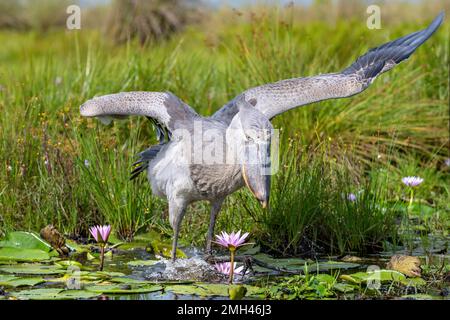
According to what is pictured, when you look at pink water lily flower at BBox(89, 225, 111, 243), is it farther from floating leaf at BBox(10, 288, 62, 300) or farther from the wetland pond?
floating leaf at BBox(10, 288, 62, 300)

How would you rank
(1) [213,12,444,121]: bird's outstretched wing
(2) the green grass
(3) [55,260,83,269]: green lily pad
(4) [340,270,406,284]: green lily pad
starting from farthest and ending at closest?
1. (2) the green grass
2. (1) [213,12,444,121]: bird's outstretched wing
3. (3) [55,260,83,269]: green lily pad
4. (4) [340,270,406,284]: green lily pad

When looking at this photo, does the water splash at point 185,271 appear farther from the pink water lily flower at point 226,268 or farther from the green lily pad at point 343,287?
the green lily pad at point 343,287

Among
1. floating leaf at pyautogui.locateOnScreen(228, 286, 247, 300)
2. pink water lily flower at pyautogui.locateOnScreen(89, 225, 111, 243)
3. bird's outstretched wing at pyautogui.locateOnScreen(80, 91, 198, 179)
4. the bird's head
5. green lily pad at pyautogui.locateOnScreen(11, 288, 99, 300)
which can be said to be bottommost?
green lily pad at pyautogui.locateOnScreen(11, 288, 99, 300)

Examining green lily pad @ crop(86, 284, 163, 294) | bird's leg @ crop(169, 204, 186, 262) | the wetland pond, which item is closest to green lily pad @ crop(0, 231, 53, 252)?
the wetland pond

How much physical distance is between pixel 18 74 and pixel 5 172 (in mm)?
3469

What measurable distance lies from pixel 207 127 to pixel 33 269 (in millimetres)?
1638

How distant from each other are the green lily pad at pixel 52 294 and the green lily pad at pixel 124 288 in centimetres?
8

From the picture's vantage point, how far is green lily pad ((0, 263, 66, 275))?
607cm

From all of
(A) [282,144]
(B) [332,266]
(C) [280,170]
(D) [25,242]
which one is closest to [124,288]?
(D) [25,242]

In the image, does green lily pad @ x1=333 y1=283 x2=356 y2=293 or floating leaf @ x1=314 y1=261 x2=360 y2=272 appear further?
floating leaf @ x1=314 y1=261 x2=360 y2=272

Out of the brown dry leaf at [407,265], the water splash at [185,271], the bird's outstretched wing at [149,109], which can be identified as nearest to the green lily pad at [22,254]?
the water splash at [185,271]

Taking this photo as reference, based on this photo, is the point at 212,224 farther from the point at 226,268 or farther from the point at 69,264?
the point at 69,264

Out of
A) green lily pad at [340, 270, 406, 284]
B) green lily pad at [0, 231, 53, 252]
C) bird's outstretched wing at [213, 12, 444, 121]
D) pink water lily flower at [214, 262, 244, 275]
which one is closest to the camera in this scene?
green lily pad at [340, 270, 406, 284]
